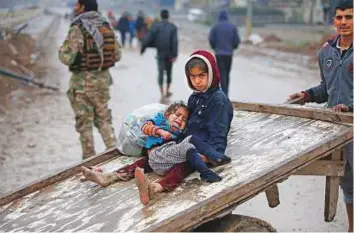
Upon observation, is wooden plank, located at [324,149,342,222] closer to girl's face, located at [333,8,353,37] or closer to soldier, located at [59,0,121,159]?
girl's face, located at [333,8,353,37]

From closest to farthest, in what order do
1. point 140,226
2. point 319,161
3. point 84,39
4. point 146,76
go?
point 140,226, point 319,161, point 84,39, point 146,76

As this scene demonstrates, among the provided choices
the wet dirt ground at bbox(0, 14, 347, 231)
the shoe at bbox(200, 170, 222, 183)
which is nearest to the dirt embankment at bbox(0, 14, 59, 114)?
the wet dirt ground at bbox(0, 14, 347, 231)

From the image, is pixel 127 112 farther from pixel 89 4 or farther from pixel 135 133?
pixel 135 133

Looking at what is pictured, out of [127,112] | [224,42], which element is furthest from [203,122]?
[224,42]

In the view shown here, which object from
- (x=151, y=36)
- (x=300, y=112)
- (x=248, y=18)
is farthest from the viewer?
(x=248, y=18)

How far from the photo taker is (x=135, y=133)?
487 centimetres

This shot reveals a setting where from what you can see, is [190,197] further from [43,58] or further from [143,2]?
[143,2]

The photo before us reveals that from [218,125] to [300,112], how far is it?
0.87 meters

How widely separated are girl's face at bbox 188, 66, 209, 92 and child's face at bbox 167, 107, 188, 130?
0.25m

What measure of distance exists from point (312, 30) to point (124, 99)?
71.8 feet

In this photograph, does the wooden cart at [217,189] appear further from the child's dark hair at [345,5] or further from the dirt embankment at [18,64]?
the dirt embankment at [18,64]

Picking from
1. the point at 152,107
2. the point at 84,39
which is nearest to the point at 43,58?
the point at 84,39

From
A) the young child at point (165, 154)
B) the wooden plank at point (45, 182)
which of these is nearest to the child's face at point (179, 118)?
the young child at point (165, 154)

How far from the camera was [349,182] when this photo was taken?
4.93 metres
